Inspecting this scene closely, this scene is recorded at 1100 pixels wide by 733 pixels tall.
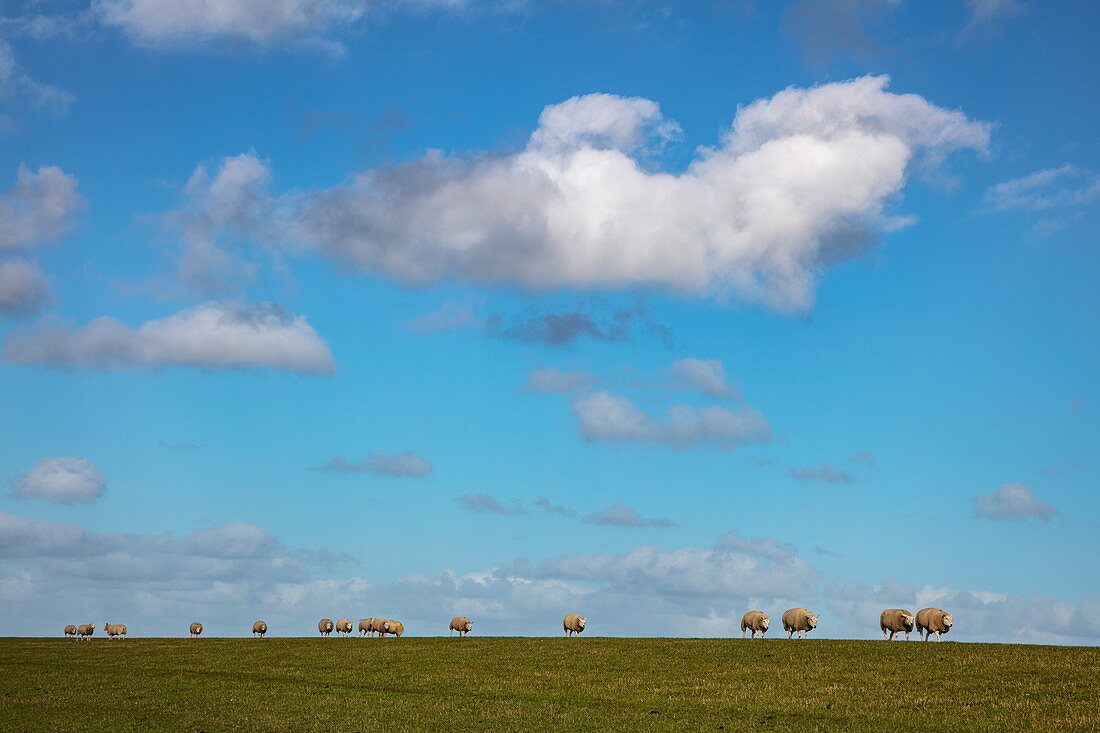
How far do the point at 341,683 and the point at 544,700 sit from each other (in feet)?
40.4

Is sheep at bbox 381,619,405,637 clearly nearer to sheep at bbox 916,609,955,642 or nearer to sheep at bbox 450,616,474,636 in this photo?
sheep at bbox 450,616,474,636

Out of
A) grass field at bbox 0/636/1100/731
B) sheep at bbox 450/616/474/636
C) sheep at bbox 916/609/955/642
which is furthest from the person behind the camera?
sheep at bbox 450/616/474/636

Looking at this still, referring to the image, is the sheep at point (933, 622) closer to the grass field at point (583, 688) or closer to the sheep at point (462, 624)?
the grass field at point (583, 688)

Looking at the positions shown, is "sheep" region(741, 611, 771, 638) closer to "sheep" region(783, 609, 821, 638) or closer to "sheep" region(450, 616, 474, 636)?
"sheep" region(783, 609, 821, 638)

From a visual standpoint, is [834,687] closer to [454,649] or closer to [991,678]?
[991,678]

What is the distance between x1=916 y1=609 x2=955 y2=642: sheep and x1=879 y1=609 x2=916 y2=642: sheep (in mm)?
674

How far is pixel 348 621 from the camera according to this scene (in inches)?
3521

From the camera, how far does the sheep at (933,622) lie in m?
56.8

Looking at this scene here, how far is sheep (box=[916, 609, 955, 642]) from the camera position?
2235 inches

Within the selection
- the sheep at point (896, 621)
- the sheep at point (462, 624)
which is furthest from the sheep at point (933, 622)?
the sheep at point (462, 624)

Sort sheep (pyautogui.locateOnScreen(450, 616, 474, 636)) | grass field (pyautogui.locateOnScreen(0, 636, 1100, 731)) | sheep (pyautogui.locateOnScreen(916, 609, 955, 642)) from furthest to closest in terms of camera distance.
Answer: sheep (pyautogui.locateOnScreen(450, 616, 474, 636)), sheep (pyautogui.locateOnScreen(916, 609, 955, 642)), grass field (pyautogui.locateOnScreen(0, 636, 1100, 731))

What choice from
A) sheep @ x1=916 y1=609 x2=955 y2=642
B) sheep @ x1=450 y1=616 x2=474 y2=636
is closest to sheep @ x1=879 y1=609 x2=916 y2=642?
sheep @ x1=916 y1=609 x2=955 y2=642

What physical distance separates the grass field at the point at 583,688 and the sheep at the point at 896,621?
711 cm

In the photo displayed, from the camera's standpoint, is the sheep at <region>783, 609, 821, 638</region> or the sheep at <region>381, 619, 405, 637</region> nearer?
the sheep at <region>783, 609, 821, 638</region>
